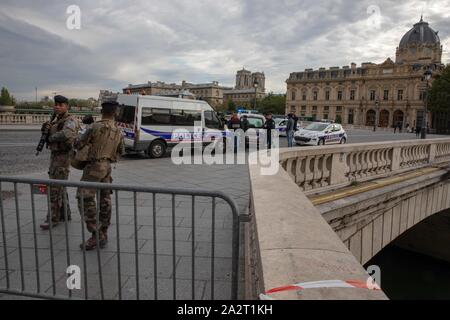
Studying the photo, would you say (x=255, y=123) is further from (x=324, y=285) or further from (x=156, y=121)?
(x=324, y=285)

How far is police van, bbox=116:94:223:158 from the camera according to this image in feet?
40.9

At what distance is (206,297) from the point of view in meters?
3.11

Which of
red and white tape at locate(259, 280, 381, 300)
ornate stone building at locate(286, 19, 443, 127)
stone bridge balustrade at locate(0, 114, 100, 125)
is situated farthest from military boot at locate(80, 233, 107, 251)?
ornate stone building at locate(286, 19, 443, 127)

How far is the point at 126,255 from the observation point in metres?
3.97

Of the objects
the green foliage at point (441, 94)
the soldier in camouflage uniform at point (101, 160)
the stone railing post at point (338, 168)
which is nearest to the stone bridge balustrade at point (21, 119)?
the stone railing post at point (338, 168)

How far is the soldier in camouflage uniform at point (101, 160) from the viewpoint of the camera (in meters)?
4.08

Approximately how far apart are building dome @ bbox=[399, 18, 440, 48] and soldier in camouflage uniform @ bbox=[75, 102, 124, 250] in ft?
335

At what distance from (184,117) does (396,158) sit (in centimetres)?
786

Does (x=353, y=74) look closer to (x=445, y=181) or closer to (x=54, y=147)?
(x=445, y=181)

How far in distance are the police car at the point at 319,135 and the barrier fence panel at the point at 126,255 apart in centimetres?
1477

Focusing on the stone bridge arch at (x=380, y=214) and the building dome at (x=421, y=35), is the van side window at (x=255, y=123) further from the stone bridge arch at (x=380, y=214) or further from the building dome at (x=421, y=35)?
the building dome at (x=421, y=35)

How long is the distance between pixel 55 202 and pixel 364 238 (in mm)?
5688

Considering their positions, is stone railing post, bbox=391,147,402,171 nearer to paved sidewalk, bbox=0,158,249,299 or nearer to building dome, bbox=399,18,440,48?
paved sidewalk, bbox=0,158,249,299

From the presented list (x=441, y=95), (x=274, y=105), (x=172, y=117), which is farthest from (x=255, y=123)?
(x=274, y=105)
